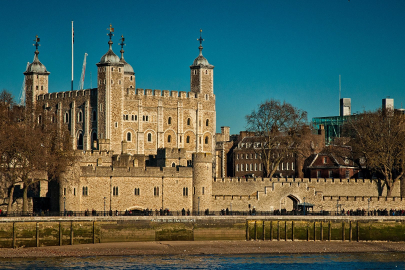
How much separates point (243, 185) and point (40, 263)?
3038 cm

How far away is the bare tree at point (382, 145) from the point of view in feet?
270

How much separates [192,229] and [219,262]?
333 inches

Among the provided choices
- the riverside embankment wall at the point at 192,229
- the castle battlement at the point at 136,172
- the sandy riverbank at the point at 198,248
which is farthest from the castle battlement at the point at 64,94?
the sandy riverbank at the point at 198,248

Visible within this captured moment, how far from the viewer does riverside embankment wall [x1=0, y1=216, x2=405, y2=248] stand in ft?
198

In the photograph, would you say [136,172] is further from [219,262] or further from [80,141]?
[80,141]

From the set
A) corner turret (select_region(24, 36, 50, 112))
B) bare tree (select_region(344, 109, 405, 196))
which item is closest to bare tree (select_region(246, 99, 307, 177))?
bare tree (select_region(344, 109, 405, 196))

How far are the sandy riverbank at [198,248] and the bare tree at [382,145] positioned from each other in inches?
754

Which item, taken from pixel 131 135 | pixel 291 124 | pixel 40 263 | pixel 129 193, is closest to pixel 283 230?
pixel 129 193

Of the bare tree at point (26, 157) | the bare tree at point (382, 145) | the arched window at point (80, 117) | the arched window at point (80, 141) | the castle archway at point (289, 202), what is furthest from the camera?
the arched window at point (80, 117)

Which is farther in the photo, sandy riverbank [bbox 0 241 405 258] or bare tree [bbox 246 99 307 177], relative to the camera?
bare tree [bbox 246 99 307 177]

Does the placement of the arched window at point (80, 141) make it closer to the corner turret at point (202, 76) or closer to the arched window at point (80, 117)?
the arched window at point (80, 117)

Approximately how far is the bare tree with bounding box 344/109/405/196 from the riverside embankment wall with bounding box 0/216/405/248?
15.3 meters

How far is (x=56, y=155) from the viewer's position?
70688 mm

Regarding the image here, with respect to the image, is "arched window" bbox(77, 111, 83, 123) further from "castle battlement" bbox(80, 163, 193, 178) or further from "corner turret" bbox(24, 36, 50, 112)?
"castle battlement" bbox(80, 163, 193, 178)
